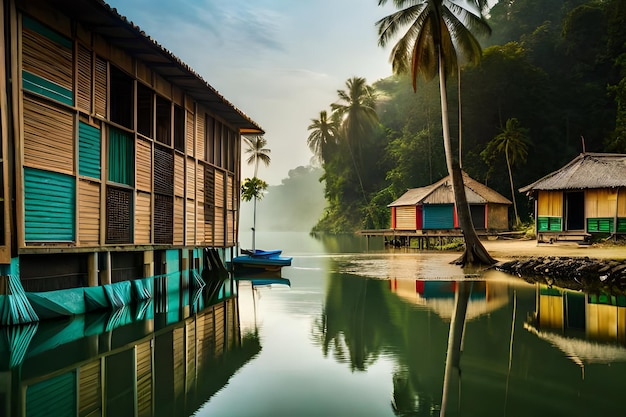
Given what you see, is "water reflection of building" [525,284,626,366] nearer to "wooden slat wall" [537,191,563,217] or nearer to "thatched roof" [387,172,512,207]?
"wooden slat wall" [537,191,563,217]

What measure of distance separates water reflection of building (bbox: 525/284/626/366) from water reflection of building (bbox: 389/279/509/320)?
0.99 m

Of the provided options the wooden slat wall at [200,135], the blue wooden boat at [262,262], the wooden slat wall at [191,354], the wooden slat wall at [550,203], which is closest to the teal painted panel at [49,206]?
the wooden slat wall at [191,354]

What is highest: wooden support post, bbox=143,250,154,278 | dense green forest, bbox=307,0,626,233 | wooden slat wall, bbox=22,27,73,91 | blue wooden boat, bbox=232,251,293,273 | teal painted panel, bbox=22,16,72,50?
dense green forest, bbox=307,0,626,233

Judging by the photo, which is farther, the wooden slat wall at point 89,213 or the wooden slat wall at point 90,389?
the wooden slat wall at point 89,213

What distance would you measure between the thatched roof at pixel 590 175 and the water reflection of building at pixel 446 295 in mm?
13748

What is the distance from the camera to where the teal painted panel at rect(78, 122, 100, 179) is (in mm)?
11664

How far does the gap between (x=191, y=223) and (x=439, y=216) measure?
1084 inches

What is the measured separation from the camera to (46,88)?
418 inches

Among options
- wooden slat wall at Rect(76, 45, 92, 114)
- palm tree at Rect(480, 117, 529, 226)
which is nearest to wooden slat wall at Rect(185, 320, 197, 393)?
wooden slat wall at Rect(76, 45, 92, 114)

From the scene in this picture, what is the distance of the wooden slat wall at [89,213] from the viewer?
1155cm

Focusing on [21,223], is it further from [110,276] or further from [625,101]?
[625,101]

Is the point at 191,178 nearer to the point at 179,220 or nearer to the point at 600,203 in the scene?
the point at 179,220

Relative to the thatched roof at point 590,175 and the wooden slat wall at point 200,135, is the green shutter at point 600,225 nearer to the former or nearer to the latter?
the thatched roof at point 590,175

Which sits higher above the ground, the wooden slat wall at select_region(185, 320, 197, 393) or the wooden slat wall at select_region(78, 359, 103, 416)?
the wooden slat wall at select_region(78, 359, 103, 416)
